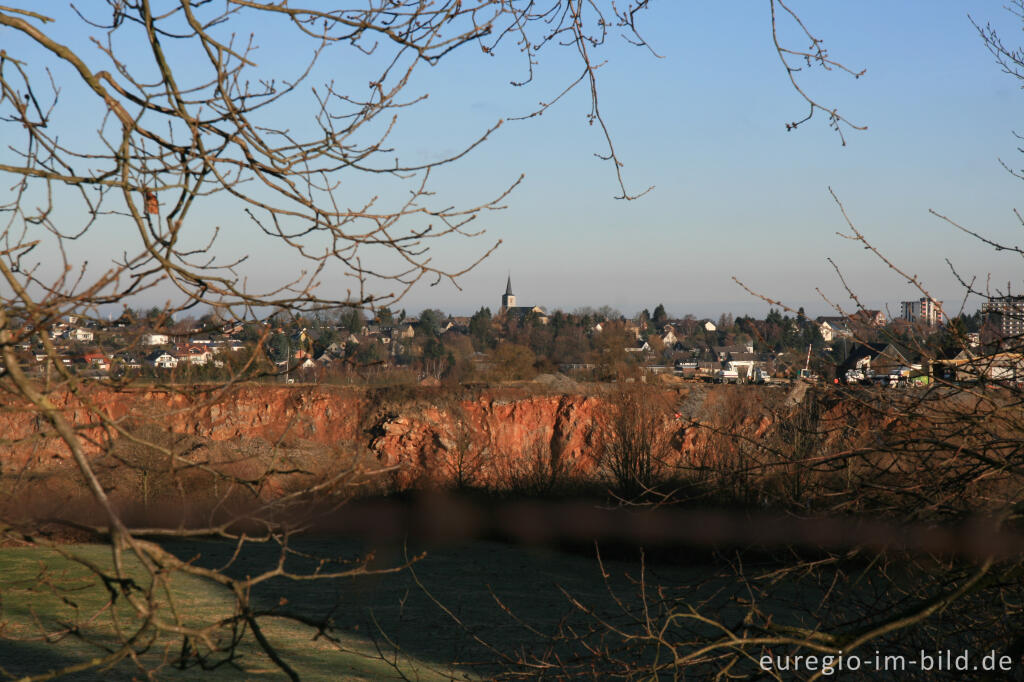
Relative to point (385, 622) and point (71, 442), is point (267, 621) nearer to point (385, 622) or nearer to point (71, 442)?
point (385, 622)

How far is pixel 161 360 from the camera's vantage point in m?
2.72

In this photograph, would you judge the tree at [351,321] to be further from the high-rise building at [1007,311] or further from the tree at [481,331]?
the tree at [481,331]

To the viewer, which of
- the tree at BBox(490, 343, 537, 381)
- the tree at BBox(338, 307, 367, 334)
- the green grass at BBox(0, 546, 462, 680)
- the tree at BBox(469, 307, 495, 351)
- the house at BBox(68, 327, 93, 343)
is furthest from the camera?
the tree at BBox(469, 307, 495, 351)

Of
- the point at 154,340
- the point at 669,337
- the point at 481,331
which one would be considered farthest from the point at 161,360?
the point at 669,337

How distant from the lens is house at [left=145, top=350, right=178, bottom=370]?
8.59 feet

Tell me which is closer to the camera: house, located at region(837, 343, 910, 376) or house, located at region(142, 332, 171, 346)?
house, located at region(142, 332, 171, 346)

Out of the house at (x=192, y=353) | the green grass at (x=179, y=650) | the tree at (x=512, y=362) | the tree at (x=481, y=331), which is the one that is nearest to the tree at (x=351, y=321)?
the house at (x=192, y=353)

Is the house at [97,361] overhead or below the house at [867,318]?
below

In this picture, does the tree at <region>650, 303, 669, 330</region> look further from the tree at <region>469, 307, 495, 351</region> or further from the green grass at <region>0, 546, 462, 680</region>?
the green grass at <region>0, 546, 462, 680</region>

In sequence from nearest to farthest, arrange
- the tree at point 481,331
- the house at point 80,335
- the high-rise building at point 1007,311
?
the house at point 80,335
the high-rise building at point 1007,311
the tree at point 481,331

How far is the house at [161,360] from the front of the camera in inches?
103

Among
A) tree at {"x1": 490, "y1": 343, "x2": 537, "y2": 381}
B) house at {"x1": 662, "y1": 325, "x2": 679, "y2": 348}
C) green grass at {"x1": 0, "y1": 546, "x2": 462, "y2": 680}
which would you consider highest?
house at {"x1": 662, "y1": 325, "x2": 679, "y2": 348}

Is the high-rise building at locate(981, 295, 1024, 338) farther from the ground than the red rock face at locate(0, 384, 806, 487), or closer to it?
farther from the ground

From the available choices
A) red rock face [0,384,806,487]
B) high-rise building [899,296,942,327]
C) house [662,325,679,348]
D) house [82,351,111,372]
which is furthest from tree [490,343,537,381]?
house [82,351,111,372]
